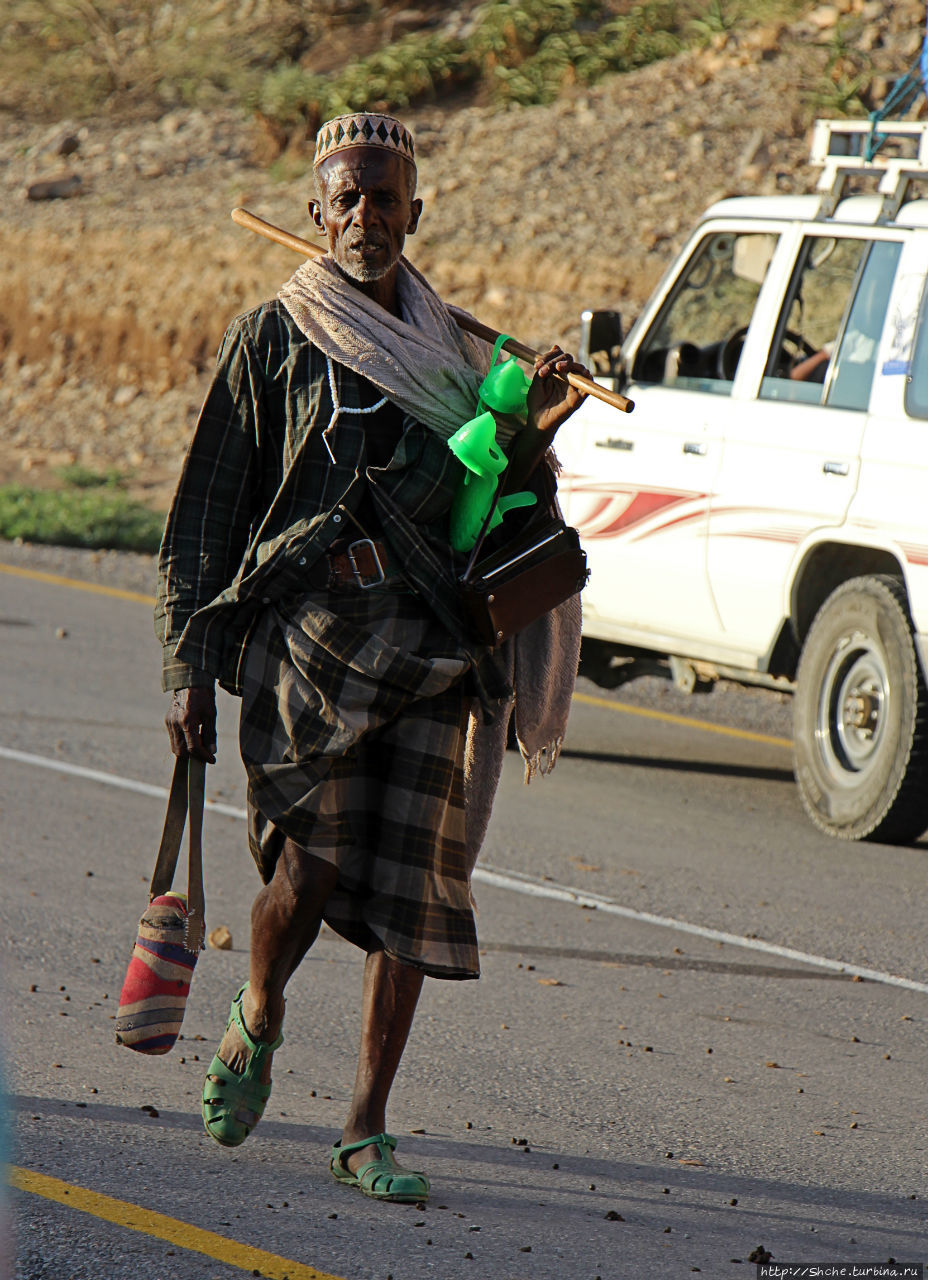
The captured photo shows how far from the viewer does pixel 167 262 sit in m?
22.6

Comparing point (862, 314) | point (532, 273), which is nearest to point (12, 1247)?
point (862, 314)

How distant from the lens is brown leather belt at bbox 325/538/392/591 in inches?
145

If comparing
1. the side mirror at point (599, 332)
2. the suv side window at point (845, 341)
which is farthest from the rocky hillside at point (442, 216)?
the side mirror at point (599, 332)

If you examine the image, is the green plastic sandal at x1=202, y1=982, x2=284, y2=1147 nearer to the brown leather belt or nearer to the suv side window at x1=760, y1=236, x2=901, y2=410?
the brown leather belt

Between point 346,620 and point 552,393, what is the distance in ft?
2.07

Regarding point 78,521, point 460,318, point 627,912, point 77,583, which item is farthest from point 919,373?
point 78,521

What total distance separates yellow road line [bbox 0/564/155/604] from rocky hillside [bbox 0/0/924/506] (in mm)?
4605

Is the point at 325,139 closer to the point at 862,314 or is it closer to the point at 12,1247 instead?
the point at 12,1247

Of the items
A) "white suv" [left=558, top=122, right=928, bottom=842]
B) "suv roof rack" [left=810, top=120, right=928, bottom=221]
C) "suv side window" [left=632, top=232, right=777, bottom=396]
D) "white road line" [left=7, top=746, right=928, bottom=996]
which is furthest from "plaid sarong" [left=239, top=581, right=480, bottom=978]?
"suv roof rack" [left=810, top=120, right=928, bottom=221]

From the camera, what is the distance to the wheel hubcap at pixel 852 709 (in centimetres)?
745

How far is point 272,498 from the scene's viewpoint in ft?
12.6

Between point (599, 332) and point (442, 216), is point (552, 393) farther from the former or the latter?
point (442, 216)

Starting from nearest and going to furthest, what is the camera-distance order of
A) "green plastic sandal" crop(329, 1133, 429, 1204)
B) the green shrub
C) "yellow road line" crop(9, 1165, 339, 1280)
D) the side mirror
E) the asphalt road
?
"yellow road line" crop(9, 1165, 339, 1280) → the asphalt road → "green plastic sandal" crop(329, 1133, 429, 1204) → the side mirror → the green shrub

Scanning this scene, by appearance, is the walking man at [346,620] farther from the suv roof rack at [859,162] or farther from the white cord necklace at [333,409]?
the suv roof rack at [859,162]
